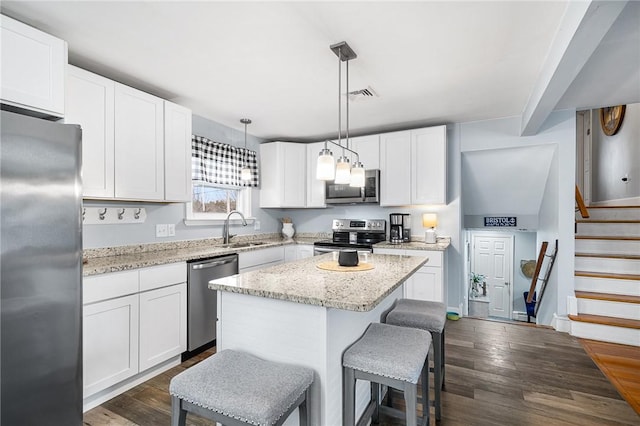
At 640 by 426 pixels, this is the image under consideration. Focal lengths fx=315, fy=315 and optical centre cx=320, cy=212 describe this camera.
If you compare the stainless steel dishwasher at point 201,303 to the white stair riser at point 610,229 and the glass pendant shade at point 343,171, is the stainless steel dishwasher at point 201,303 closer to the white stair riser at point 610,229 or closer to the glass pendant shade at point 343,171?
the glass pendant shade at point 343,171

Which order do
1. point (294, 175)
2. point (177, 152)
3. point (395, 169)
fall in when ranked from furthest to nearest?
point (294, 175), point (395, 169), point (177, 152)

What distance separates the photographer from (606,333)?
3.08 metres

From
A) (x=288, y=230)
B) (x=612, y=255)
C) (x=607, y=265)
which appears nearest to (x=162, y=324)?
(x=288, y=230)

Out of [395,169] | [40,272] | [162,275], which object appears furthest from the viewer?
[395,169]

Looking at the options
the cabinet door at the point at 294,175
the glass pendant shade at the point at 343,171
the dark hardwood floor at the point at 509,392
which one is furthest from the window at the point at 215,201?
the glass pendant shade at the point at 343,171

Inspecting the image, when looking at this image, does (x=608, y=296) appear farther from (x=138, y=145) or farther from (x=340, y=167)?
(x=138, y=145)

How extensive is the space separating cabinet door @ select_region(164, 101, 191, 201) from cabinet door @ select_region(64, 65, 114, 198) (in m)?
0.48

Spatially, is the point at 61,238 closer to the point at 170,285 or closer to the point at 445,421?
the point at 170,285

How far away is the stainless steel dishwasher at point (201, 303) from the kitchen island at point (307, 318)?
3.75 feet

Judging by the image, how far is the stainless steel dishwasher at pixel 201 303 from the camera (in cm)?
268

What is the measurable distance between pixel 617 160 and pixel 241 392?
633cm

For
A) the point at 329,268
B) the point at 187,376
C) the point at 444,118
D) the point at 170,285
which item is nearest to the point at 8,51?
the point at 170,285

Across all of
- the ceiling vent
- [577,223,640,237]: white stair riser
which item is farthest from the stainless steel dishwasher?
[577,223,640,237]: white stair riser

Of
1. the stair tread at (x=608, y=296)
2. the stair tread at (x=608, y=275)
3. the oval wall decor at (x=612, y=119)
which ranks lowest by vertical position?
the stair tread at (x=608, y=296)
